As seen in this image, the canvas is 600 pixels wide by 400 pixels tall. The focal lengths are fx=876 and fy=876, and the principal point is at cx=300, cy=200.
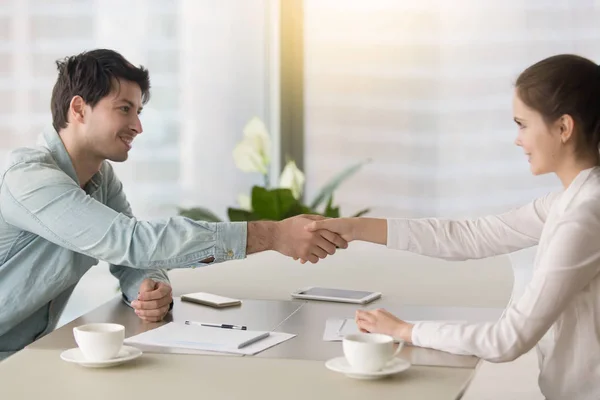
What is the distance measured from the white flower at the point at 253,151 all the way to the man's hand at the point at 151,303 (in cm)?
304

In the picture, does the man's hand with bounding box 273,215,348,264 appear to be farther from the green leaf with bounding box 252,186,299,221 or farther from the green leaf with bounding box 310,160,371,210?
the green leaf with bounding box 310,160,371,210

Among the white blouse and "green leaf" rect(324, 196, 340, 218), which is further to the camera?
"green leaf" rect(324, 196, 340, 218)

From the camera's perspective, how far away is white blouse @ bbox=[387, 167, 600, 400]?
5.64 ft

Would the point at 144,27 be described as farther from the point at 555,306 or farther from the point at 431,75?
the point at 555,306

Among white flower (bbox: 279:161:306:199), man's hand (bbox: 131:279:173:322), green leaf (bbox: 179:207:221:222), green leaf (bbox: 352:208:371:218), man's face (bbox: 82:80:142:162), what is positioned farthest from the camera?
white flower (bbox: 279:161:306:199)

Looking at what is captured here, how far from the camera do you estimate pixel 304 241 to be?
2.51 metres

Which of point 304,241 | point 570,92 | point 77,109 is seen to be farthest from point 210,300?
point 570,92

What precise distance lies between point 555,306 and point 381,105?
12.8ft

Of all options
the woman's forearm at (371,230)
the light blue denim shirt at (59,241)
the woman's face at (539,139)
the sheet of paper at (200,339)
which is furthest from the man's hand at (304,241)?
the woman's face at (539,139)

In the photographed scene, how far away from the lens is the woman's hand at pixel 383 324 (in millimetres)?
1832

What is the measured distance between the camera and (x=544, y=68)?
1.91 meters

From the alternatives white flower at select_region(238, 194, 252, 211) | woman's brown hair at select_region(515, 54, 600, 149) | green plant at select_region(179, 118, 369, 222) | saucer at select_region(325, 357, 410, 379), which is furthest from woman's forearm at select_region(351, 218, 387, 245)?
white flower at select_region(238, 194, 252, 211)

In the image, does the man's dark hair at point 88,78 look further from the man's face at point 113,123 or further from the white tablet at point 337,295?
the white tablet at point 337,295

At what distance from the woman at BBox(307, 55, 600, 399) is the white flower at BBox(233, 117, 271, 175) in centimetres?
323
